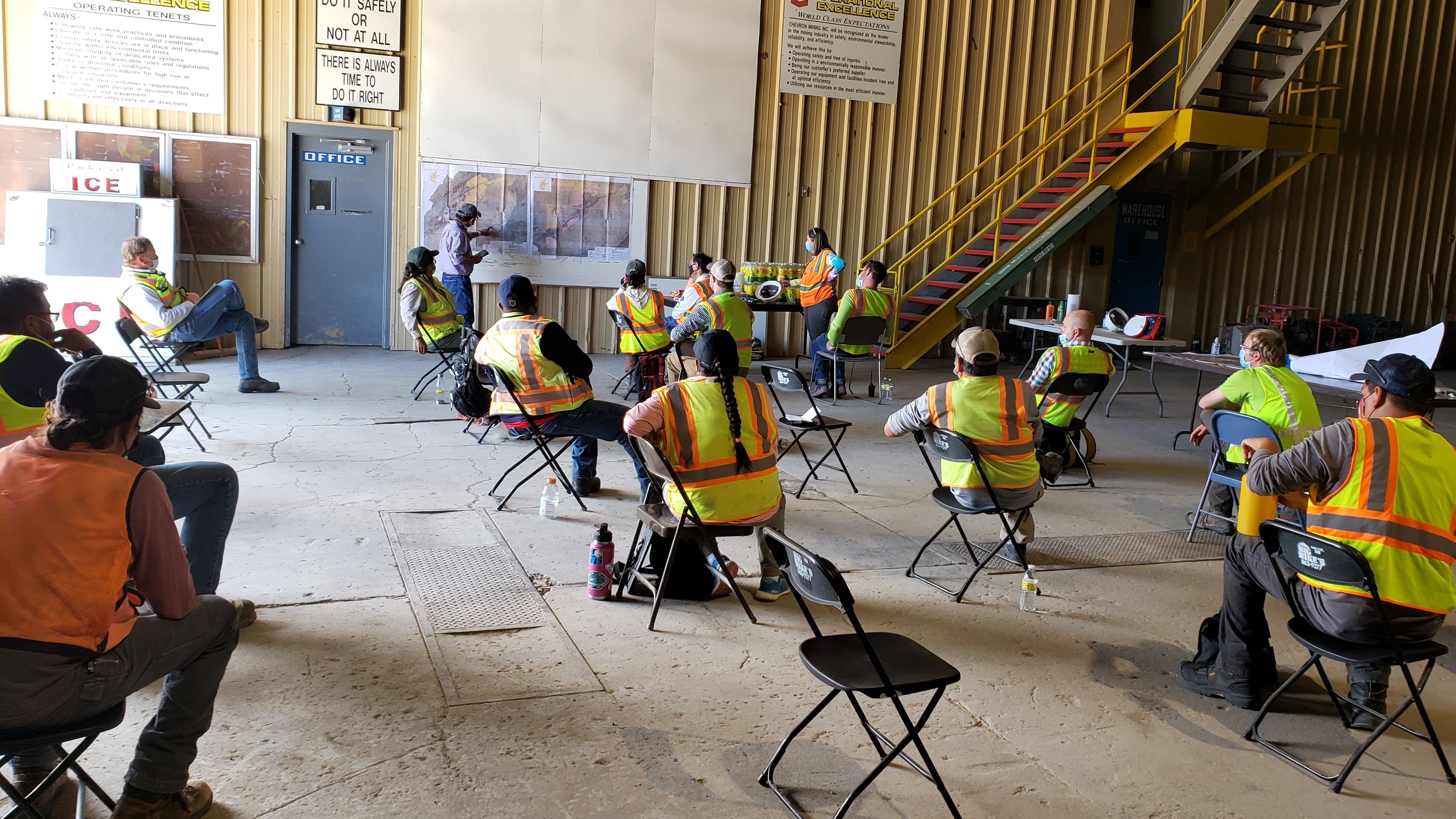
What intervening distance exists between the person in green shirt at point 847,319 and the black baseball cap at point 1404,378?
6226 millimetres

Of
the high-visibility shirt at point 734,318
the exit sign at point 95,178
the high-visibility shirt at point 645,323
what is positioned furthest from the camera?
the exit sign at point 95,178

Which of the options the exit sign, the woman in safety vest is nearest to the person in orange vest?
the woman in safety vest

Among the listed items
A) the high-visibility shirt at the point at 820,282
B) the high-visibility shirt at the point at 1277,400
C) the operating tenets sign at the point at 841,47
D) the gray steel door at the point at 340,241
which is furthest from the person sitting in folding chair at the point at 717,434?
the operating tenets sign at the point at 841,47

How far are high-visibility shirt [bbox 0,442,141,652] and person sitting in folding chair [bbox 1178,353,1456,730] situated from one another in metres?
3.45

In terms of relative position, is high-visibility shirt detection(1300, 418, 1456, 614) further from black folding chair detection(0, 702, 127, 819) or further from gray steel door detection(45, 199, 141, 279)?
gray steel door detection(45, 199, 141, 279)

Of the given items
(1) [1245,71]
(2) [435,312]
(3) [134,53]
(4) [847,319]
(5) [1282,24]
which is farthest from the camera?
(1) [1245,71]

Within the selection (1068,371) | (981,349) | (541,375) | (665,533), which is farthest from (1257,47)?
(665,533)

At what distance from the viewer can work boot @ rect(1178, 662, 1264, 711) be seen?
12.5 feet

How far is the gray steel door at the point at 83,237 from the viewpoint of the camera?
9.72m

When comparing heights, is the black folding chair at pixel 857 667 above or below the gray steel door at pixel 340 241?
below

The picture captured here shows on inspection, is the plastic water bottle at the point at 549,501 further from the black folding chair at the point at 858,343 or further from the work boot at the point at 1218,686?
the black folding chair at the point at 858,343

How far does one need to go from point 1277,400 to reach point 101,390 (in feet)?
17.0

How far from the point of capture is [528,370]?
5.91 meters

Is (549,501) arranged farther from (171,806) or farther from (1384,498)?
(1384,498)
